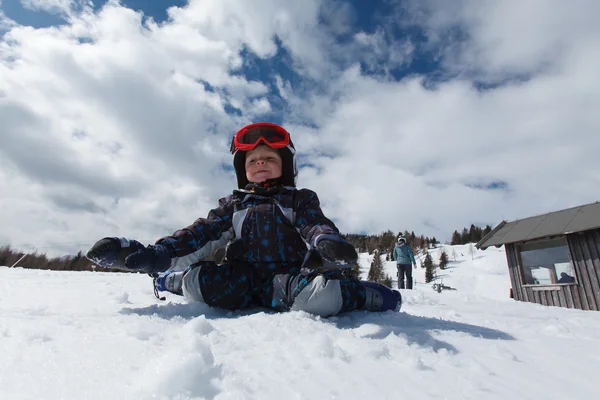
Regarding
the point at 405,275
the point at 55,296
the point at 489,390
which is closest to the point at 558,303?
the point at 405,275

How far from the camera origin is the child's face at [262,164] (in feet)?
8.93

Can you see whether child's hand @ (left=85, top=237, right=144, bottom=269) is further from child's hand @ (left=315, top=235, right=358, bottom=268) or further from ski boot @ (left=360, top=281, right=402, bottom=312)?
ski boot @ (left=360, top=281, right=402, bottom=312)

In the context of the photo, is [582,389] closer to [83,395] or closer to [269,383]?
[269,383]

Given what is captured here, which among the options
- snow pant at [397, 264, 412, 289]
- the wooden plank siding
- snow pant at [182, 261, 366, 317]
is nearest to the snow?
snow pant at [182, 261, 366, 317]

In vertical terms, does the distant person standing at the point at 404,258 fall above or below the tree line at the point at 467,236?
below

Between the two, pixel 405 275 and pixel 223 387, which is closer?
pixel 223 387

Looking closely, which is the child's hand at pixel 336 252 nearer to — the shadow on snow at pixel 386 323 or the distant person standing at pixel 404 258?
the shadow on snow at pixel 386 323

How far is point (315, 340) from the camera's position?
1066 millimetres

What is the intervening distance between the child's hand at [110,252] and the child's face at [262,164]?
1.20 m

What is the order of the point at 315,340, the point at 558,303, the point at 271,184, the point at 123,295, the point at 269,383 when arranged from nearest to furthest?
the point at 269,383, the point at 315,340, the point at 123,295, the point at 271,184, the point at 558,303

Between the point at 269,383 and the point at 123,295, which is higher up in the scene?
the point at 123,295

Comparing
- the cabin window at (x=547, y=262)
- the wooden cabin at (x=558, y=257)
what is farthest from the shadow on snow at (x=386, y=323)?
the cabin window at (x=547, y=262)

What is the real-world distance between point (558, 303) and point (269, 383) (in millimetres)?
10732

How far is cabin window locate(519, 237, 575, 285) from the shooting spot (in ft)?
28.8
